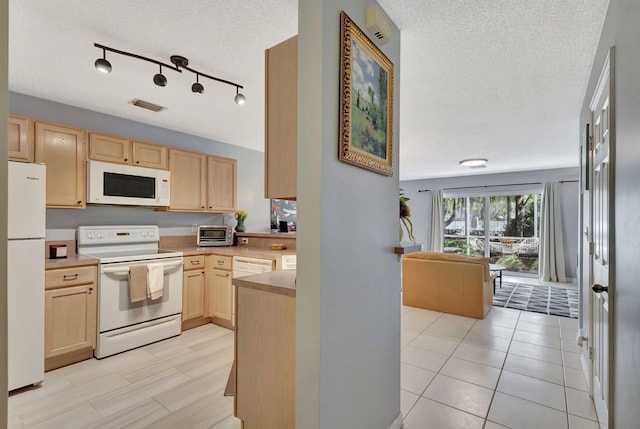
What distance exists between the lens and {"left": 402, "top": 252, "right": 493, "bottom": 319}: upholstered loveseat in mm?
4000

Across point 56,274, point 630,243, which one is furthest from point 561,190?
point 56,274

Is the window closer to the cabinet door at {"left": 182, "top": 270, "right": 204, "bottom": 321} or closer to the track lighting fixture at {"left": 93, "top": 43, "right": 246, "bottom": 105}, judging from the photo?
the cabinet door at {"left": 182, "top": 270, "right": 204, "bottom": 321}

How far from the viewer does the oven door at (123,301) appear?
9.36 feet

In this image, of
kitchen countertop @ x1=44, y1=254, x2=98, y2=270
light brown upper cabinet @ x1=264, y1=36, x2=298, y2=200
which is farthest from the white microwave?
light brown upper cabinet @ x1=264, y1=36, x2=298, y2=200

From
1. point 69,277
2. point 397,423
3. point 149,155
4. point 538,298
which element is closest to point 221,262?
point 69,277

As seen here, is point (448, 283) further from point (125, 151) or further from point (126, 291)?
point (125, 151)

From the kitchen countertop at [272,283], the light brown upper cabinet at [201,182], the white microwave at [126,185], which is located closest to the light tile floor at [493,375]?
the kitchen countertop at [272,283]

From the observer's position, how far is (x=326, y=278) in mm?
1280

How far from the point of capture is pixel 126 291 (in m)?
3.00

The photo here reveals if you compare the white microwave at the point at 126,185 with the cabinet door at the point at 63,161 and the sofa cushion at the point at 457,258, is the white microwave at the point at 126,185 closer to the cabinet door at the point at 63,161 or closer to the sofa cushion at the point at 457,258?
the cabinet door at the point at 63,161

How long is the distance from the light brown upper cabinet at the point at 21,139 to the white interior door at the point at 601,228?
13.8 feet

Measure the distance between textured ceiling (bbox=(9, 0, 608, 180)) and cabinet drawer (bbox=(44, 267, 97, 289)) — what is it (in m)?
1.65

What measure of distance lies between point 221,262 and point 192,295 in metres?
0.50

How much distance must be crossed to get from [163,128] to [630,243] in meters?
4.45
